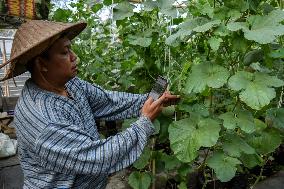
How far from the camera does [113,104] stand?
2.24 meters

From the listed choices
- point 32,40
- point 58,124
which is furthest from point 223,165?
point 32,40

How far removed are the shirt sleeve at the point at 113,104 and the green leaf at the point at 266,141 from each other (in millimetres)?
702

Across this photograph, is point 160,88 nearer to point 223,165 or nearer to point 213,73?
point 213,73

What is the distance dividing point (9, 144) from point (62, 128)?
10.3 ft

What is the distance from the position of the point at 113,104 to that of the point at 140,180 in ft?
1.75

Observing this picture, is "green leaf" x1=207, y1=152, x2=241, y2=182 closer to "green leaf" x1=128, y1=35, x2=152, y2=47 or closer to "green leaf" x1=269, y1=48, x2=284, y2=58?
"green leaf" x1=269, y1=48, x2=284, y2=58

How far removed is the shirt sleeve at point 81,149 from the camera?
5.08 feet

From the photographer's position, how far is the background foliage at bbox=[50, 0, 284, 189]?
5.25 ft

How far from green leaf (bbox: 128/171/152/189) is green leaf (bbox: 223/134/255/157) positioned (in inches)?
25.9

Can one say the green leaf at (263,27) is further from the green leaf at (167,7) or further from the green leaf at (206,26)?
the green leaf at (167,7)

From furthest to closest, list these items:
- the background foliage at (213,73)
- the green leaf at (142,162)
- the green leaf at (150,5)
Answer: the green leaf at (142,162) → the green leaf at (150,5) → the background foliage at (213,73)

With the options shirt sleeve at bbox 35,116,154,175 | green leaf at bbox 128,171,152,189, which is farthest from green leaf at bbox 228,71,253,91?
green leaf at bbox 128,171,152,189

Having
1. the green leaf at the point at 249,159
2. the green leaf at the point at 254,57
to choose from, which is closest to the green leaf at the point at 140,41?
the green leaf at the point at 254,57

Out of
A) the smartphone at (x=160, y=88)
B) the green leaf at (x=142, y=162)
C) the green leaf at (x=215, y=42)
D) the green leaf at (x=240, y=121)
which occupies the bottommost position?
the green leaf at (x=142, y=162)
